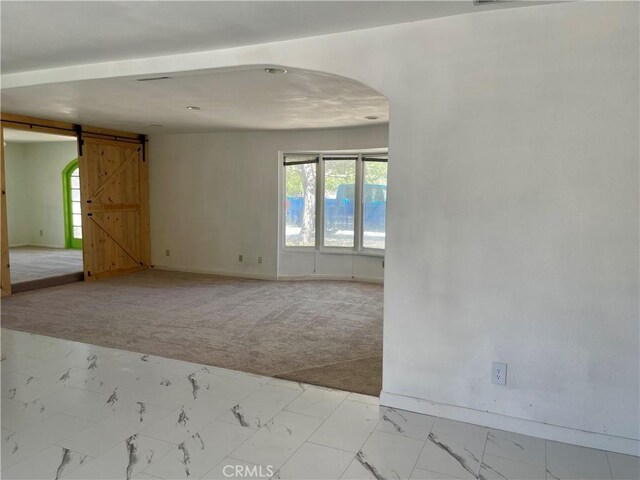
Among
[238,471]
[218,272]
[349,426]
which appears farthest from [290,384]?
[218,272]

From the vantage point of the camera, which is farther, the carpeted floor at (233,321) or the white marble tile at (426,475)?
the carpeted floor at (233,321)

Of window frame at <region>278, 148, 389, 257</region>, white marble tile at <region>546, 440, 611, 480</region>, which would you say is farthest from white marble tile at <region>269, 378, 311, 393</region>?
window frame at <region>278, 148, 389, 257</region>

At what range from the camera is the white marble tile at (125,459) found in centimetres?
230

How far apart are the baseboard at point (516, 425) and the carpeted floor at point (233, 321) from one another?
341mm

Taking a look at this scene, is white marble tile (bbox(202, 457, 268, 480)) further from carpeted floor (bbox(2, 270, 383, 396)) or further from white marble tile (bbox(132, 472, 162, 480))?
carpeted floor (bbox(2, 270, 383, 396))

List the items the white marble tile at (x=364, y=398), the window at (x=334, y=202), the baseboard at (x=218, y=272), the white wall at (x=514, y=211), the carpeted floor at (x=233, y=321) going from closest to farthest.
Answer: the white wall at (x=514, y=211)
the white marble tile at (x=364, y=398)
the carpeted floor at (x=233, y=321)
the window at (x=334, y=202)
the baseboard at (x=218, y=272)

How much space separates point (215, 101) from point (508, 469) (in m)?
4.12

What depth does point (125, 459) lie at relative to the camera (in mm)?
2441

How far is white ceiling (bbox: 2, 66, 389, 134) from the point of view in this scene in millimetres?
3861

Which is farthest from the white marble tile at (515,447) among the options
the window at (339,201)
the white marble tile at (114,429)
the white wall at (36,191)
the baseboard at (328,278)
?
the white wall at (36,191)

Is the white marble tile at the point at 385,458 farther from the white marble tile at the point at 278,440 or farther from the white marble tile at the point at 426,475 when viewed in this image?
the white marble tile at the point at 278,440

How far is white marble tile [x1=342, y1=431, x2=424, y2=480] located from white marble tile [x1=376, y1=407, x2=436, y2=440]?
0.05 meters

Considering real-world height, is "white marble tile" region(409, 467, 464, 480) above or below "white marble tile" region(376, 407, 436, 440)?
below

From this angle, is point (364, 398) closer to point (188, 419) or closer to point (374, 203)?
point (188, 419)
